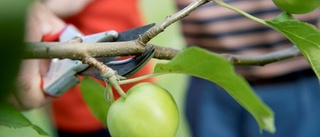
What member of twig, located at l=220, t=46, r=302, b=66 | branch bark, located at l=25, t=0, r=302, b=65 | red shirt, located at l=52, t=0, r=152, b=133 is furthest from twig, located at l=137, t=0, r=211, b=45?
red shirt, located at l=52, t=0, r=152, b=133

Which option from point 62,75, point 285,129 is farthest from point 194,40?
point 62,75

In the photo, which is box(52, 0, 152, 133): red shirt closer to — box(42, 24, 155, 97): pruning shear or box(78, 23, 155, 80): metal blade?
box(42, 24, 155, 97): pruning shear

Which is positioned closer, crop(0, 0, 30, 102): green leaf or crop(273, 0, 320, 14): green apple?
crop(0, 0, 30, 102): green leaf

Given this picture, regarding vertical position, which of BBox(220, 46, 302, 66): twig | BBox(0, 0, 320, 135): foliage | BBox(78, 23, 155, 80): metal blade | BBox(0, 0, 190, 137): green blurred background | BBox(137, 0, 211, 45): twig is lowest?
BBox(0, 0, 190, 137): green blurred background

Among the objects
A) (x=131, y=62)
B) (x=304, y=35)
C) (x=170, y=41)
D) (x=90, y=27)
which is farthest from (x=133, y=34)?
(x=170, y=41)

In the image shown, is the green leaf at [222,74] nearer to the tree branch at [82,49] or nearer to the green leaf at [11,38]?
the tree branch at [82,49]

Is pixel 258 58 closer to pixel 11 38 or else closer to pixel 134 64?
pixel 134 64

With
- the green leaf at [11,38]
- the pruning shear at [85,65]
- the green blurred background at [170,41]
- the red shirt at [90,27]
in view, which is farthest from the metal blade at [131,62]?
the green blurred background at [170,41]
